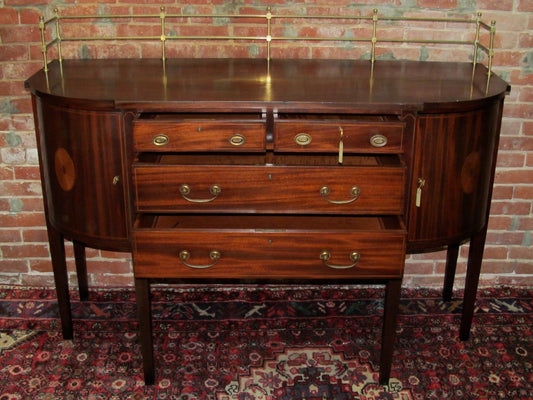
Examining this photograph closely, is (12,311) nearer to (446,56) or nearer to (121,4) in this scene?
(121,4)

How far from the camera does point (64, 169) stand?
233 cm

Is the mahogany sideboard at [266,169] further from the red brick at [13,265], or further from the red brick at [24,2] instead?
the red brick at [13,265]

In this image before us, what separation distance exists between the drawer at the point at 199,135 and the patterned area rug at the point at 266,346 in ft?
2.78

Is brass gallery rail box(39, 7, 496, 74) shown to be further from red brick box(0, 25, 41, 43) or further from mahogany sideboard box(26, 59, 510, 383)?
mahogany sideboard box(26, 59, 510, 383)

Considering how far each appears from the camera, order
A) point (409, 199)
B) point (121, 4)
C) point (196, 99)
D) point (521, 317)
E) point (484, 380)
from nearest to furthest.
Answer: point (196, 99)
point (409, 199)
point (484, 380)
point (121, 4)
point (521, 317)

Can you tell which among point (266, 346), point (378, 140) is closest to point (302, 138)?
point (378, 140)

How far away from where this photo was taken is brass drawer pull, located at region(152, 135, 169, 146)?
212 cm

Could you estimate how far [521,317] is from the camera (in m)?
2.85

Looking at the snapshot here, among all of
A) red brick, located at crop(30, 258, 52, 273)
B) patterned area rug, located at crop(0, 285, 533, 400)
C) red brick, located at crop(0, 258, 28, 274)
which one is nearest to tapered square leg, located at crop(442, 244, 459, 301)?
patterned area rug, located at crop(0, 285, 533, 400)

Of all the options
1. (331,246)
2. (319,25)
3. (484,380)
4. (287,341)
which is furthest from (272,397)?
(319,25)

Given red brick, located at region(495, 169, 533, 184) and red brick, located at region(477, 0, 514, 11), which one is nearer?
red brick, located at region(477, 0, 514, 11)

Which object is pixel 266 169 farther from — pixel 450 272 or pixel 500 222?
pixel 500 222

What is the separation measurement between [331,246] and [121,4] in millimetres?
1238

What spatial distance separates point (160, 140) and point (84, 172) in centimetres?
33
